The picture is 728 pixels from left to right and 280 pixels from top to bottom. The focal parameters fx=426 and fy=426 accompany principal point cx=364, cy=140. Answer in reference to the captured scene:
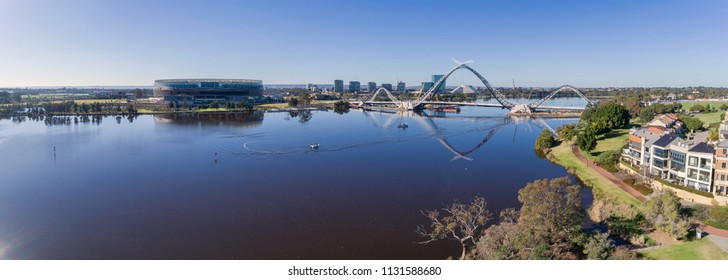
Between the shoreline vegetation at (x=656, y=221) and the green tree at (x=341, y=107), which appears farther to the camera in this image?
the green tree at (x=341, y=107)

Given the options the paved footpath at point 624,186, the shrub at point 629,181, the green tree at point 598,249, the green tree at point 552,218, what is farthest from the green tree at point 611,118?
the green tree at point 598,249

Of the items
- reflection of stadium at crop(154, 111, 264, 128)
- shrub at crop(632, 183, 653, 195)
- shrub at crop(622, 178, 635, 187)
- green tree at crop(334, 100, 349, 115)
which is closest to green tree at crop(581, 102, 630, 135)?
shrub at crop(622, 178, 635, 187)

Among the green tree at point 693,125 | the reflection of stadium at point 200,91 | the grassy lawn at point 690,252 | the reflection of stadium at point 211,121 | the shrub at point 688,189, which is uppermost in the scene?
the reflection of stadium at point 200,91

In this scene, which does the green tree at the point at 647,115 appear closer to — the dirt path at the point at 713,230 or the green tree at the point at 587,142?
the green tree at the point at 587,142

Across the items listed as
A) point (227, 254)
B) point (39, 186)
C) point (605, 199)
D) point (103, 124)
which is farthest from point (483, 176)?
point (103, 124)

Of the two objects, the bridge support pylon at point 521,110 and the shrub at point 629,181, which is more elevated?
the bridge support pylon at point 521,110

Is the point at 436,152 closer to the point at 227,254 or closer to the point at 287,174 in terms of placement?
the point at 287,174

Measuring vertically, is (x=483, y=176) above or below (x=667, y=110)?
below
